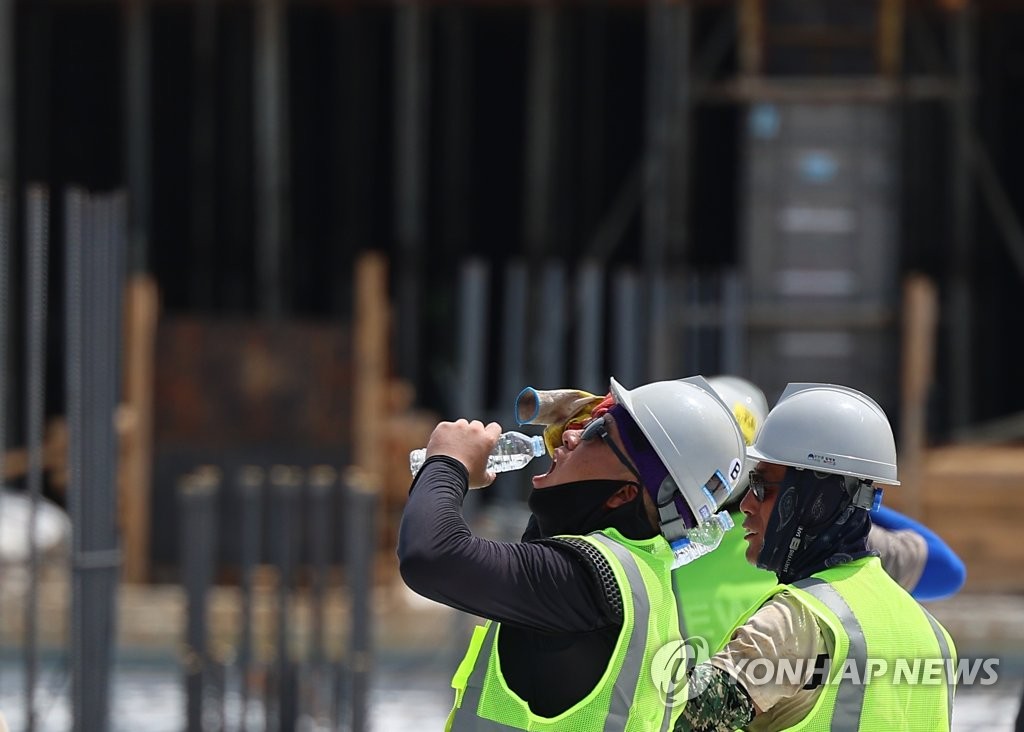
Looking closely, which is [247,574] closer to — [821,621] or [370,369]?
[370,369]

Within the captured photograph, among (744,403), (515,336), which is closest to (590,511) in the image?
(744,403)

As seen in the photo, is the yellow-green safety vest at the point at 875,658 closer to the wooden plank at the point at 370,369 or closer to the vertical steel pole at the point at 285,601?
the vertical steel pole at the point at 285,601

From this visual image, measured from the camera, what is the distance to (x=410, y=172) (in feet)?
50.5

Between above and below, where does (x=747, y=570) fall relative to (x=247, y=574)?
above

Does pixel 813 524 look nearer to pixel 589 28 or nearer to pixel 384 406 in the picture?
pixel 384 406

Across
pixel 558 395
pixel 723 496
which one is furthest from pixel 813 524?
pixel 558 395

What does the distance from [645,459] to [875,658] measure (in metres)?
0.53

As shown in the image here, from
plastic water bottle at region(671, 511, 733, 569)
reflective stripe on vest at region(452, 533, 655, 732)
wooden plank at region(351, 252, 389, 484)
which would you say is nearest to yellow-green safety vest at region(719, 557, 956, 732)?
plastic water bottle at region(671, 511, 733, 569)

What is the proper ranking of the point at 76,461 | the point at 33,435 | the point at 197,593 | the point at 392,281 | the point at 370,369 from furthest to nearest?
1. the point at 392,281
2. the point at 370,369
3. the point at 197,593
4. the point at 76,461
5. the point at 33,435

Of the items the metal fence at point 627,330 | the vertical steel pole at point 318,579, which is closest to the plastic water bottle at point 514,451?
the vertical steel pole at point 318,579

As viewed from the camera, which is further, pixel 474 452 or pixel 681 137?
pixel 681 137

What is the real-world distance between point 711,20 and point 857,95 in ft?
11.7

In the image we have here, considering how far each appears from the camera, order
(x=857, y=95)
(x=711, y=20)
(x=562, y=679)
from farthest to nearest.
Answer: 1. (x=711, y=20)
2. (x=857, y=95)
3. (x=562, y=679)

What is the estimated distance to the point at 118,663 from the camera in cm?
1058
